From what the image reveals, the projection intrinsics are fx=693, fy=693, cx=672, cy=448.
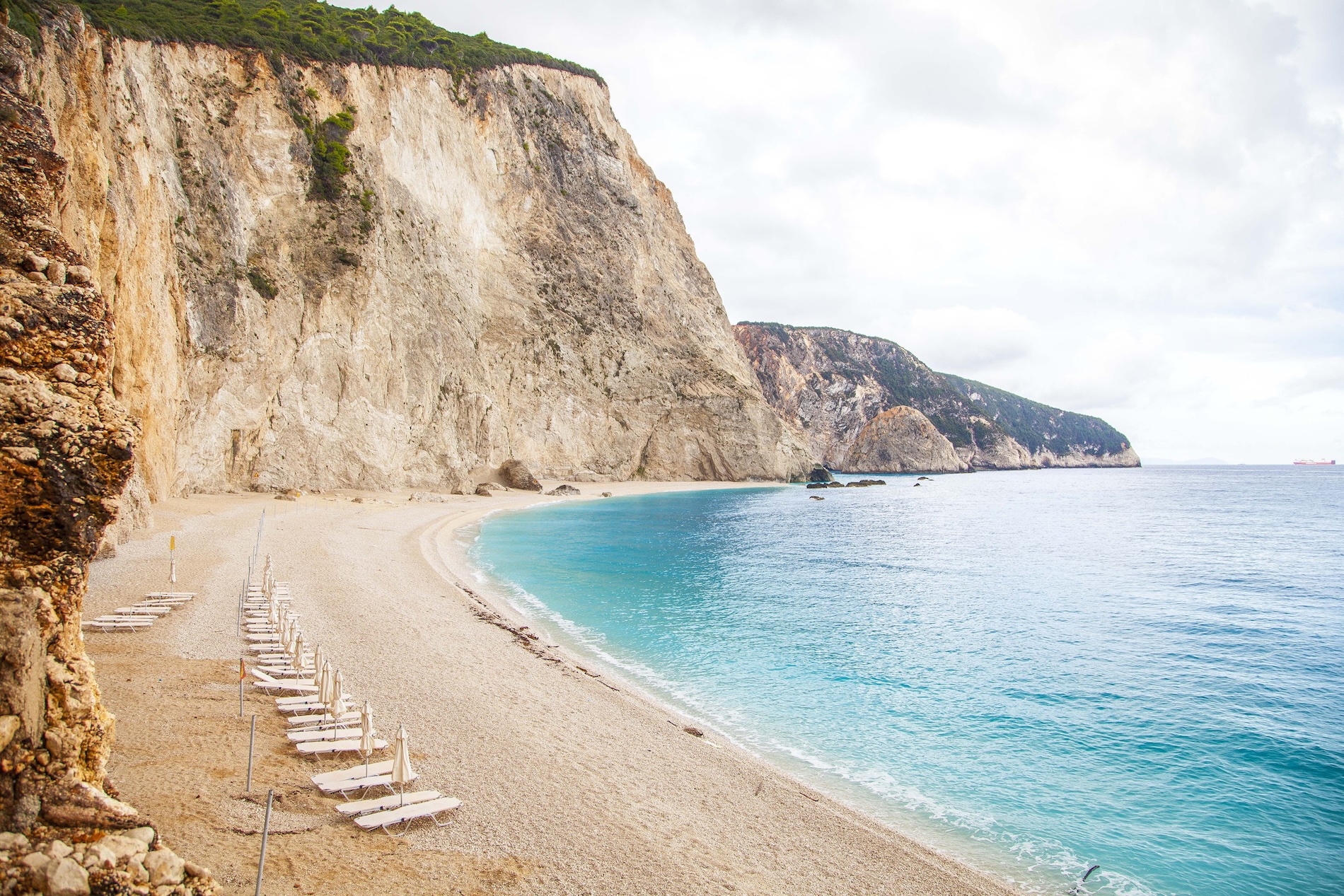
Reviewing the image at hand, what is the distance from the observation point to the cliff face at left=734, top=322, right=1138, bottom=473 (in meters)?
135

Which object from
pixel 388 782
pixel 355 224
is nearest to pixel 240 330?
pixel 355 224

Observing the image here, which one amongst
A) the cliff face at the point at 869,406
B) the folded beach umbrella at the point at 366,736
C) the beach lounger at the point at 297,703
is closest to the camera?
the folded beach umbrella at the point at 366,736

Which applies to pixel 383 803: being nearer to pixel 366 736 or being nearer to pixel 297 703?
pixel 366 736

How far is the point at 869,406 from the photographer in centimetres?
14800

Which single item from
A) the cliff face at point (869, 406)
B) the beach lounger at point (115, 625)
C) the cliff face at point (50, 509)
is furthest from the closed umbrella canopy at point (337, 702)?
the cliff face at point (869, 406)

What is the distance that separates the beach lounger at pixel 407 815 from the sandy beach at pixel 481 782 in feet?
0.44

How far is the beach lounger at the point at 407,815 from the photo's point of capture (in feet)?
24.4

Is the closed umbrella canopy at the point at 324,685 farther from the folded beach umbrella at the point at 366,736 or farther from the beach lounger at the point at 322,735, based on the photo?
the folded beach umbrella at the point at 366,736

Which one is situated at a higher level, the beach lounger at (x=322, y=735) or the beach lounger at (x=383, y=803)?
the beach lounger at (x=322, y=735)

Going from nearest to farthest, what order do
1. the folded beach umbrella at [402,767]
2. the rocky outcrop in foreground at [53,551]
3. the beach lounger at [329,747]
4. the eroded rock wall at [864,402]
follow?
1. the rocky outcrop in foreground at [53,551]
2. the folded beach umbrella at [402,767]
3. the beach lounger at [329,747]
4. the eroded rock wall at [864,402]

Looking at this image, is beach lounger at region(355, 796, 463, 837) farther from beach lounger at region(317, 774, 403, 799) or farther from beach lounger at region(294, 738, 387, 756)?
beach lounger at region(294, 738, 387, 756)

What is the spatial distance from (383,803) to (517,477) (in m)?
51.3

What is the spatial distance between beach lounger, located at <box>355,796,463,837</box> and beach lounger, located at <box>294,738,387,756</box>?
1613mm

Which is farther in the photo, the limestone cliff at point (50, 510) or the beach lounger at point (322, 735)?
the beach lounger at point (322, 735)
